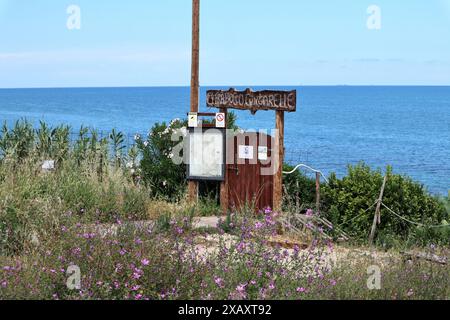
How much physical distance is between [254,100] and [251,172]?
134 cm

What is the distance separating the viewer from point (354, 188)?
12.4 metres

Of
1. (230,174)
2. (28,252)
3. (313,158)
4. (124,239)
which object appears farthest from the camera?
(313,158)

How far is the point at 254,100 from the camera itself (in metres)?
12.8

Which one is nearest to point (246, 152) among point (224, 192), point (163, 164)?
point (224, 192)

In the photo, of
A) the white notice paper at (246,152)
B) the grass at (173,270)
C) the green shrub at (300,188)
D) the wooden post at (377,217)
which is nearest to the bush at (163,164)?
the white notice paper at (246,152)

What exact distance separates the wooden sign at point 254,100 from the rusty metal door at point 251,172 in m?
0.55

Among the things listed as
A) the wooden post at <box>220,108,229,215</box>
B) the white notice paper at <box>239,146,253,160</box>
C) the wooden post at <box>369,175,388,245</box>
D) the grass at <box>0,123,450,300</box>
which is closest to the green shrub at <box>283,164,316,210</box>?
the white notice paper at <box>239,146,253,160</box>

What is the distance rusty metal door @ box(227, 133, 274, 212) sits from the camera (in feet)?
41.9

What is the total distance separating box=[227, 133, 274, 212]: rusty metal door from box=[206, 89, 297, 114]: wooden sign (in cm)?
55

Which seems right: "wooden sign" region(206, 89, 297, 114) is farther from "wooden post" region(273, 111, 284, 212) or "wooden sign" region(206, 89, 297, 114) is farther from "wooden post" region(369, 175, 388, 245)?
"wooden post" region(369, 175, 388, 245)

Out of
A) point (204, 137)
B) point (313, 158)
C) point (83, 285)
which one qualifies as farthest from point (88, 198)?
point (313, 158)

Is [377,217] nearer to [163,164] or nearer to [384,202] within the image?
[384,202]
